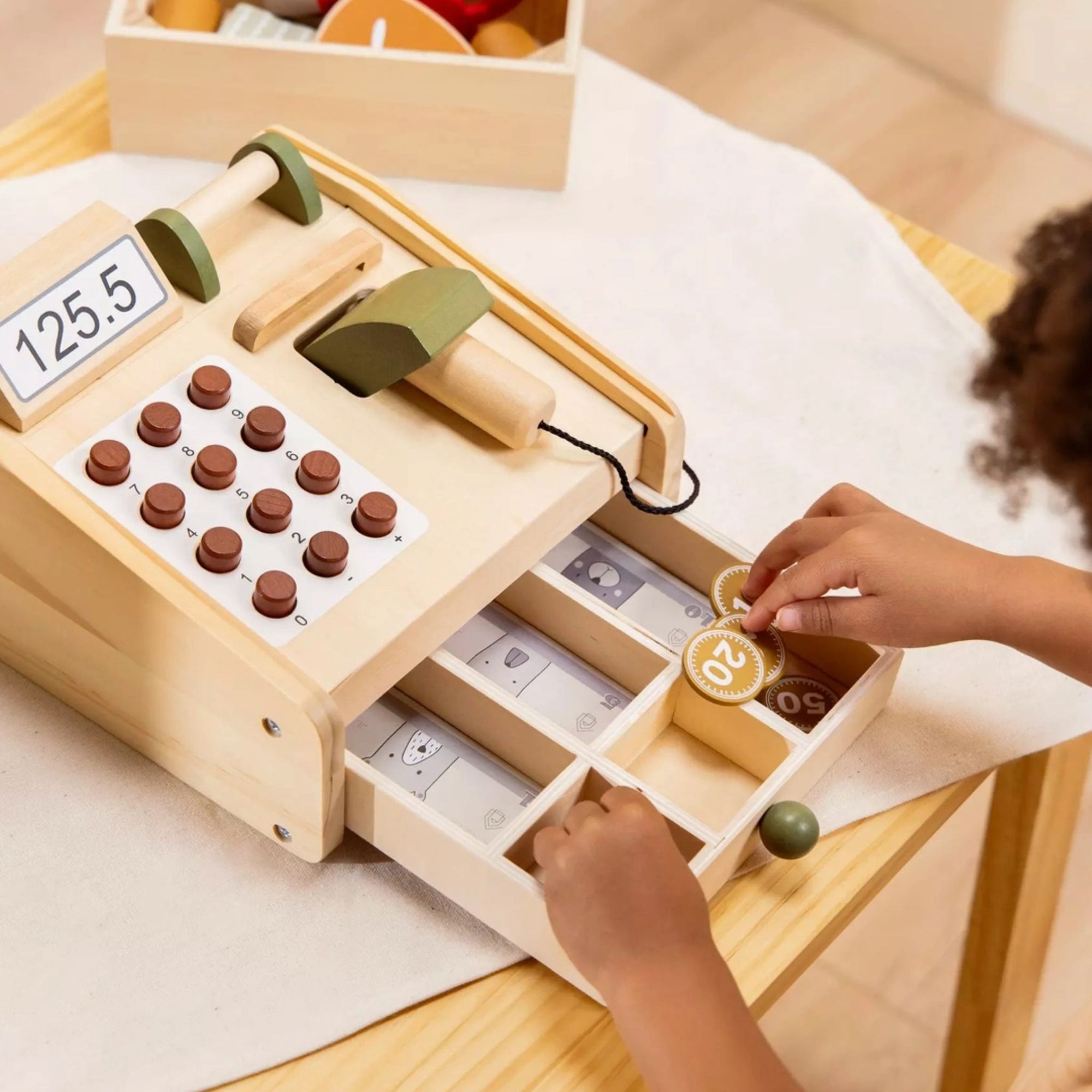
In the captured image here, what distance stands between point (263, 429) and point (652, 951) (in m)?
0.33

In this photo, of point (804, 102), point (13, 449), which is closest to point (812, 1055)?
point (13, 449)

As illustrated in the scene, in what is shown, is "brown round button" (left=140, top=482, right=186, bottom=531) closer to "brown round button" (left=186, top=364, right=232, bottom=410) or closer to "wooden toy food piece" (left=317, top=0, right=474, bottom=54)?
"brown round button" (left=186, top=364, right=232, bottom=410)

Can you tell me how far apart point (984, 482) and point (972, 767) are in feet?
0.75

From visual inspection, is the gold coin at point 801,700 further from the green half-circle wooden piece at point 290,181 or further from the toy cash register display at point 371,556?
the green half-circle wooden piece at point 290,181

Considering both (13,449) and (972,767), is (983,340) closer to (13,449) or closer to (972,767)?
(972,767)

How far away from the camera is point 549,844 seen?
761 millimetres

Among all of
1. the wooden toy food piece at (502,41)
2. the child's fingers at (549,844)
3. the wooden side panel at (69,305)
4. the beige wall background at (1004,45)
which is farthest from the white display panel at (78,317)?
the beige wall background at (1004,45)

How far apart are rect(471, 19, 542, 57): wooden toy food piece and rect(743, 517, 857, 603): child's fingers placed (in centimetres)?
52

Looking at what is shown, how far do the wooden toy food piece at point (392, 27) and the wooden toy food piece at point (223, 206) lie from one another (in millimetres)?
287

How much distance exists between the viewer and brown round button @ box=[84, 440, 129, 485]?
795mm

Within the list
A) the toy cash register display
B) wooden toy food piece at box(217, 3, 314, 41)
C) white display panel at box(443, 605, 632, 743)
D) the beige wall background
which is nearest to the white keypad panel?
the toy cash register display

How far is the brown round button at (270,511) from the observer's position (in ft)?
2.64

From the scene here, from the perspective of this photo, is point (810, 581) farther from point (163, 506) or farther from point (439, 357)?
point (163, 506)

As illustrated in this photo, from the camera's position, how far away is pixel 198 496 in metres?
0.82
